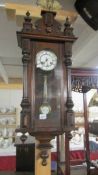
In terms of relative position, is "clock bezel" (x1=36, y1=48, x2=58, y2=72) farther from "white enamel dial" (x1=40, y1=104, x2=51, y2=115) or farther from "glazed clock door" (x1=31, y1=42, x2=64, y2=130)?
"white enamel dial" (x1=40, y1=104, x2=51, y2=115)

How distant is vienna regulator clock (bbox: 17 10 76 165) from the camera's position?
3.91 ft

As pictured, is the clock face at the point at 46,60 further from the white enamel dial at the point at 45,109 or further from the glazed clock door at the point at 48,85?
the white enamel dial at the point at 45,109

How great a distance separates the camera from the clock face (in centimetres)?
125

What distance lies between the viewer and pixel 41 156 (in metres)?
1.23

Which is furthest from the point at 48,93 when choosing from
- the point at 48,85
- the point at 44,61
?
the point at 44,61

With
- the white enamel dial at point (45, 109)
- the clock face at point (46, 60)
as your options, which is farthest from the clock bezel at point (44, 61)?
the white enamel dial at point (45, 109)

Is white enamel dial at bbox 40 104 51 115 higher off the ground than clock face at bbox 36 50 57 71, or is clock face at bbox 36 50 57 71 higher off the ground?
clock face at bbox 36 50 57 71

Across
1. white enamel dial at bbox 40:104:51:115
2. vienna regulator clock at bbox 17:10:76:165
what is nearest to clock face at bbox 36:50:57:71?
vienna regulator clock at bbox 17:10:76:165

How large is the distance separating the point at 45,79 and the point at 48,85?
39mm

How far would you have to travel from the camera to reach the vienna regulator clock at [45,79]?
46.9 inches

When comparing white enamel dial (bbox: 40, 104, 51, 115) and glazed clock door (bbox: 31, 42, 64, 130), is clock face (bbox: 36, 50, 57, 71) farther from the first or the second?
white enamel dial (bbox: 40, 104, 51, 115)

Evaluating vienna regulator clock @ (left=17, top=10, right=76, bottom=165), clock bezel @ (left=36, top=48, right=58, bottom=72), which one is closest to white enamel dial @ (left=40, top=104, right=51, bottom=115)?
vienna regulator clock @ (left=17, top=10, right=76, bottom=165)

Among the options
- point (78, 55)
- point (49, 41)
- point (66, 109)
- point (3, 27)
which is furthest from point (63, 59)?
point (78, 55)

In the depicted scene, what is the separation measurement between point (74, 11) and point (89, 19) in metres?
0.19
